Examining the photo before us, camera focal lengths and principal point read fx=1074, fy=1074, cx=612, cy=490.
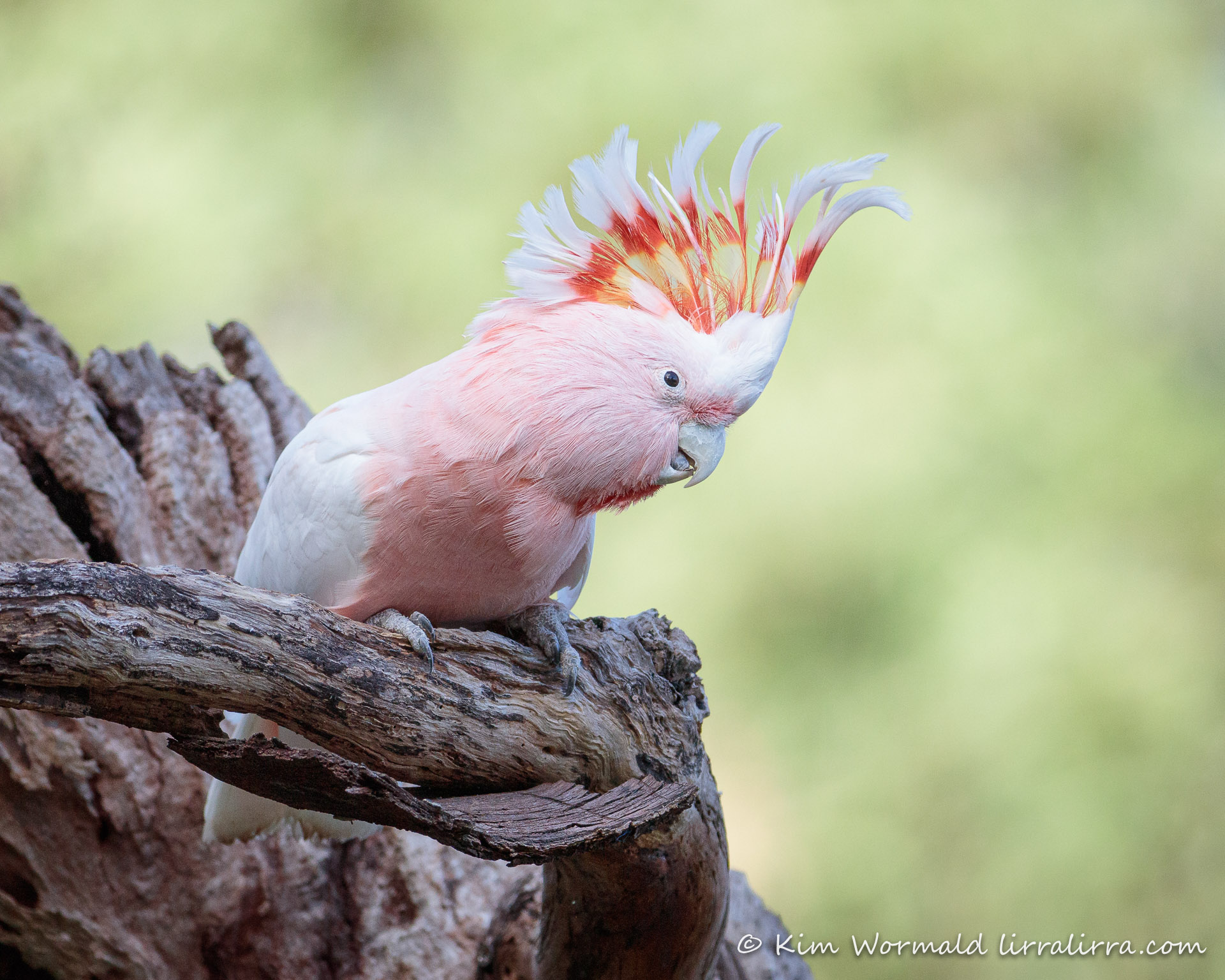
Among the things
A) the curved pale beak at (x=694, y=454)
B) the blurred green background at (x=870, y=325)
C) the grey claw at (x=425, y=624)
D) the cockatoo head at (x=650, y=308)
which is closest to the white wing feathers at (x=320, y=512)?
the grey claw at (x=425, y=624)

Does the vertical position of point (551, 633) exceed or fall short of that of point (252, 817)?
it exceeds it

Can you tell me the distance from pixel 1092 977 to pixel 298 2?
4039 millimetres

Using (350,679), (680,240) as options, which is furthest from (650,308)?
(350,679)

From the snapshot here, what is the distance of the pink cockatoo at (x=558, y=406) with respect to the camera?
1.31 meters

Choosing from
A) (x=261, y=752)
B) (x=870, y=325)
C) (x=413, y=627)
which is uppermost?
(x=870, y=325)

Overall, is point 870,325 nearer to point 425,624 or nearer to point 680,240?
point 680,240

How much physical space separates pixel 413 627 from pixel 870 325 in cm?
251

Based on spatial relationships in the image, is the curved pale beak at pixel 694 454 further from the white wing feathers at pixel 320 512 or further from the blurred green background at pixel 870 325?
the blurred green background at pixel 870 325

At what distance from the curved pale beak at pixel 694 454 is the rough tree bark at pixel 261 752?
288mm

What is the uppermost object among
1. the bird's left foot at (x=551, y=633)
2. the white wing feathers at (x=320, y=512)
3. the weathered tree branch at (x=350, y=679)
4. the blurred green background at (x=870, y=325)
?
the blurred green background at (x=870, y=325)

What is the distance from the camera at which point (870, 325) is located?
3.47 m

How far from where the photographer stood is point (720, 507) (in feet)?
11.6

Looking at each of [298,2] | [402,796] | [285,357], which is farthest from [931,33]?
[402,796]

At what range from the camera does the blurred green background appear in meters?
3.24
